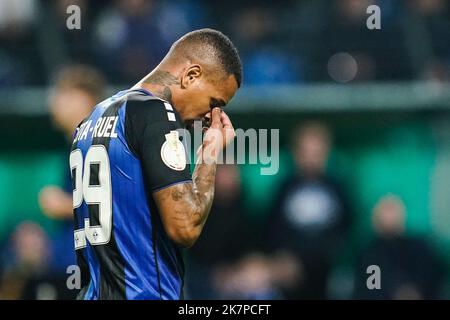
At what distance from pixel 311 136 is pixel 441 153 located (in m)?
2.34

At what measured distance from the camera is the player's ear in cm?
468

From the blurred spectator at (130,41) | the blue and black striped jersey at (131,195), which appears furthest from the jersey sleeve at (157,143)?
the blurred spectator at (130,41)

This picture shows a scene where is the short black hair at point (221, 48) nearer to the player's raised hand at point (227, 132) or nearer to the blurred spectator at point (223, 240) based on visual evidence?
the player's raised hand at point (227, 132)

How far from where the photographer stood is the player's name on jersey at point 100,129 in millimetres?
4430

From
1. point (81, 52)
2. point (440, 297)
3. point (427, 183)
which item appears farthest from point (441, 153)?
point (81, 52)

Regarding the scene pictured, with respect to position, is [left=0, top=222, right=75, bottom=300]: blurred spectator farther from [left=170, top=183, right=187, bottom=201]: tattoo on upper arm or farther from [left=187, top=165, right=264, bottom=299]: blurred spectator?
[left=170, top=183, right=187, bottom=201]: tattoo on upper arm

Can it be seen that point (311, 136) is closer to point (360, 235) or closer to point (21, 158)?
point (360, 235)

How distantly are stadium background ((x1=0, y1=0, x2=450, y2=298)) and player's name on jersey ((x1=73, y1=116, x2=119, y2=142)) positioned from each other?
19.6 feet

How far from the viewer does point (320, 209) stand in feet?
32.3

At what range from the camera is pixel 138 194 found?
438 centimetres

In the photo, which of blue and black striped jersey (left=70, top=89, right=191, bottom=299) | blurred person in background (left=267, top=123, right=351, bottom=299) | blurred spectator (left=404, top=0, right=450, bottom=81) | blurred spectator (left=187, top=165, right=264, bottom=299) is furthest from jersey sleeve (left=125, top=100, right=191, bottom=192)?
blurred spectator (left=404, top=0, right=450, bottom=81)

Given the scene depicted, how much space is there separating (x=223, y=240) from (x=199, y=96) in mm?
5109

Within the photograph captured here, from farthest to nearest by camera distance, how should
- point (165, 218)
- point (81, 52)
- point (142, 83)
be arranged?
point (81, 52) < point (142, 83) < point (165, 218)

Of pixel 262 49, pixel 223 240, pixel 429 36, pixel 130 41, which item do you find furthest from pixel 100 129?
A: pixel 429 36
